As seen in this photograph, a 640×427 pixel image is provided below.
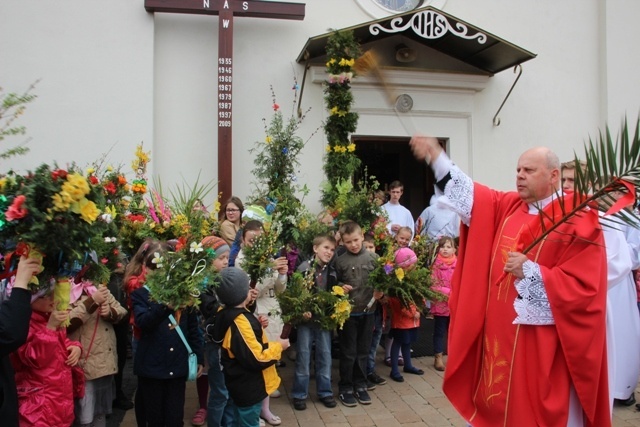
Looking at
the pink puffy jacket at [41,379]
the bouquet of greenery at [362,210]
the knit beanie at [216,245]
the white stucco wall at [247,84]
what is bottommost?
the pink puffy jacket at [41,379]

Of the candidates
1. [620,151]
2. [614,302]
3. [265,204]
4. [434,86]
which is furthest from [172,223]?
[434,86]

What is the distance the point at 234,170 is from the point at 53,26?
134 inches

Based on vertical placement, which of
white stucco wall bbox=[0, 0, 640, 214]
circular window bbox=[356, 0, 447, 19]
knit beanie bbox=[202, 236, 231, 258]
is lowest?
knit beanie bbox=[202, 236, 231, 258]

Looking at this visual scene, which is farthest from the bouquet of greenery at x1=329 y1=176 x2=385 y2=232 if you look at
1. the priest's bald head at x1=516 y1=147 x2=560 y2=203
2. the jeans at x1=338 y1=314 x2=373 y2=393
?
the priest's bald head at x1=516 y1=147 x2=560 y2=203

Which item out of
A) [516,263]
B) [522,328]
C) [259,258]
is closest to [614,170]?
[516,263]

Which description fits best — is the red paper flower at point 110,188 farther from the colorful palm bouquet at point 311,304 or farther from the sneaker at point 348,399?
the sneaker at point 348,399

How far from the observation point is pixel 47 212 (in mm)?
2539

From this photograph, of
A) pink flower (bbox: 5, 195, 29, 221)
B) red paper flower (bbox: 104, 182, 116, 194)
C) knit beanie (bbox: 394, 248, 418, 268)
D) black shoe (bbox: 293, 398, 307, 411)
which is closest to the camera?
pink flower (bbox: 5, 195, 29, 221)

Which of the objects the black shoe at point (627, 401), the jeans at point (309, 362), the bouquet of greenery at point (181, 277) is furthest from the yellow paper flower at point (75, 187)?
the black shoe at point (627, 401)

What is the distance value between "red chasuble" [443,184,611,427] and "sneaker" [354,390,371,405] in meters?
1.93

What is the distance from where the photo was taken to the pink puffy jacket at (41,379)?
3227 millimetres

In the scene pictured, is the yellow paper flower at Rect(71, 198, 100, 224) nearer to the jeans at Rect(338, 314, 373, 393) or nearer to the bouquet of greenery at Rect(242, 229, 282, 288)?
the bouquet of greenery at Rect(242, 229, 282, 288)

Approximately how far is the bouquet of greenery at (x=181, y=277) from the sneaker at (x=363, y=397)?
7.67ft

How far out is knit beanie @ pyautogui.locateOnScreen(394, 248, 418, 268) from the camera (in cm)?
539
